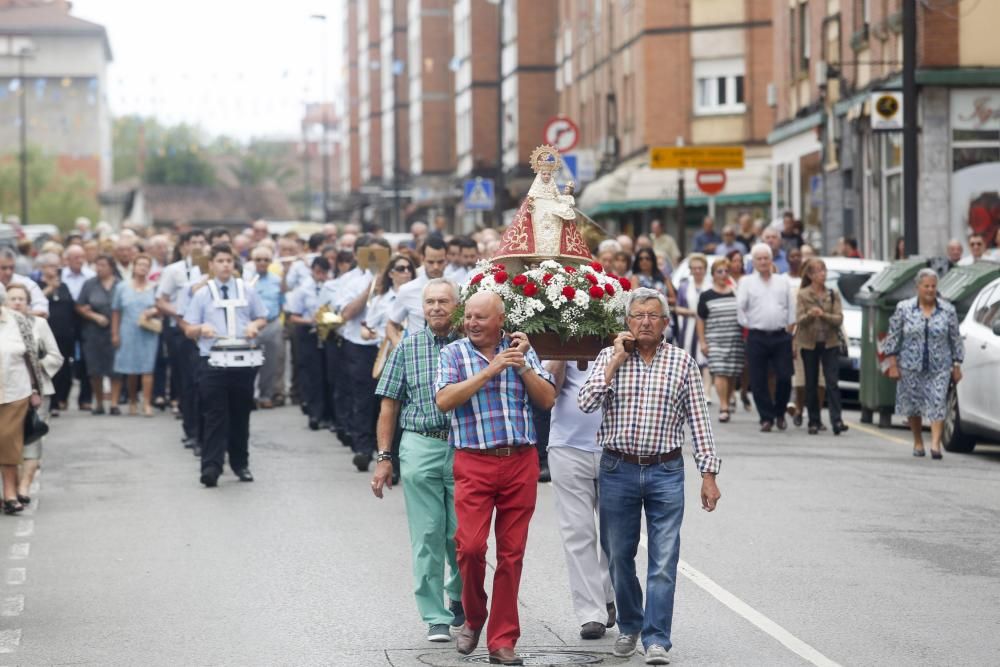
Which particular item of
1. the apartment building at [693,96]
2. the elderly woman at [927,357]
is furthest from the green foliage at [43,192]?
the elderly woman at [927,357]

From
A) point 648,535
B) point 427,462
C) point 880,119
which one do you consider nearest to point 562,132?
point 880,119

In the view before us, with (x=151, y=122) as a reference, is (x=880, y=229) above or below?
below

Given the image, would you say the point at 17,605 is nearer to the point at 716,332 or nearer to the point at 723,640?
the point at 723,640

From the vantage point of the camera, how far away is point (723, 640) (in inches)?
366

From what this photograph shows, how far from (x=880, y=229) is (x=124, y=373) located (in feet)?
53.3

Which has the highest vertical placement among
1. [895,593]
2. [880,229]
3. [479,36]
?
[479,36]

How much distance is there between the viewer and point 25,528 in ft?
45.2

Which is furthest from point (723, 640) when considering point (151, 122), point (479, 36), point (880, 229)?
point (151, 122)

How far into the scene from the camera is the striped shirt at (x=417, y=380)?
30.6 ft

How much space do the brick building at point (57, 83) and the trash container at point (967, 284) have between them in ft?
353

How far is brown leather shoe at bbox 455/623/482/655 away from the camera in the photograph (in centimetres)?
890

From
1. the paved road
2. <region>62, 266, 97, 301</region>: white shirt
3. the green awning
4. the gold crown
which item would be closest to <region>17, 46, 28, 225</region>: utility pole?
the green awning

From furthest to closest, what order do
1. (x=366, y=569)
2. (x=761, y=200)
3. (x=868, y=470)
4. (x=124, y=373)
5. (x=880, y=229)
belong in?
(x=761, y=200)
(x=880, y=229)
(x=124, y=373)
(x=868, y=470)
(x=366, y=569)

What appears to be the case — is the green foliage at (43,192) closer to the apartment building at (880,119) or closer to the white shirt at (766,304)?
the apartment building at (880,119)
